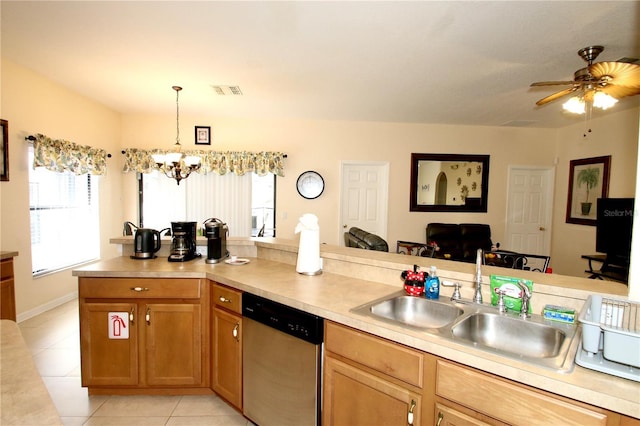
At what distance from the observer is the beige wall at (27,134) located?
129 inches

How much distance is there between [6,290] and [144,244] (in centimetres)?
129

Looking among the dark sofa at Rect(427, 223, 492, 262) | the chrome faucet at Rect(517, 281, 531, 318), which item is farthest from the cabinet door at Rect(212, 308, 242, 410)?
the dark sofa at Rect(427, 223, 492, 262)

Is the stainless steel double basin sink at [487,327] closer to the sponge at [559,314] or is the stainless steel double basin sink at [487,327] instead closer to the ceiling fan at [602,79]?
the sponge at [559,314]

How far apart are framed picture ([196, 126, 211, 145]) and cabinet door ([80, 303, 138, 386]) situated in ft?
11.8

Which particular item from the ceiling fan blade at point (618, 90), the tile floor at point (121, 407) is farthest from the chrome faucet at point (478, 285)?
the ceiling fan blade at point (618, 90)

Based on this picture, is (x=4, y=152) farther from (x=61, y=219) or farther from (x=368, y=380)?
(x=368, y=380)

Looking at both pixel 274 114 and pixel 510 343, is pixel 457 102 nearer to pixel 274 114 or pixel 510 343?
pixel 274 114

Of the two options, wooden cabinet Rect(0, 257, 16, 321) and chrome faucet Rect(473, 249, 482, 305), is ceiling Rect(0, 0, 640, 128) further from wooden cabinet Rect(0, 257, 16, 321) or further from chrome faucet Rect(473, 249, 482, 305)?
wooden cabinet Rect(0, 257, 16, 321)

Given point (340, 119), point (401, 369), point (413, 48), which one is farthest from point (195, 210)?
point (401, 369)

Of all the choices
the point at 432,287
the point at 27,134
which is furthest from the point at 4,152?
the point at 432,287

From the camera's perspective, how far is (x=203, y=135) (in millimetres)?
5188

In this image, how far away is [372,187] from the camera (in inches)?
218

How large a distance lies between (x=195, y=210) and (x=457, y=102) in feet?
14.2

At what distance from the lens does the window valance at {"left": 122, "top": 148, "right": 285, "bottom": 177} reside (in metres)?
5.02
